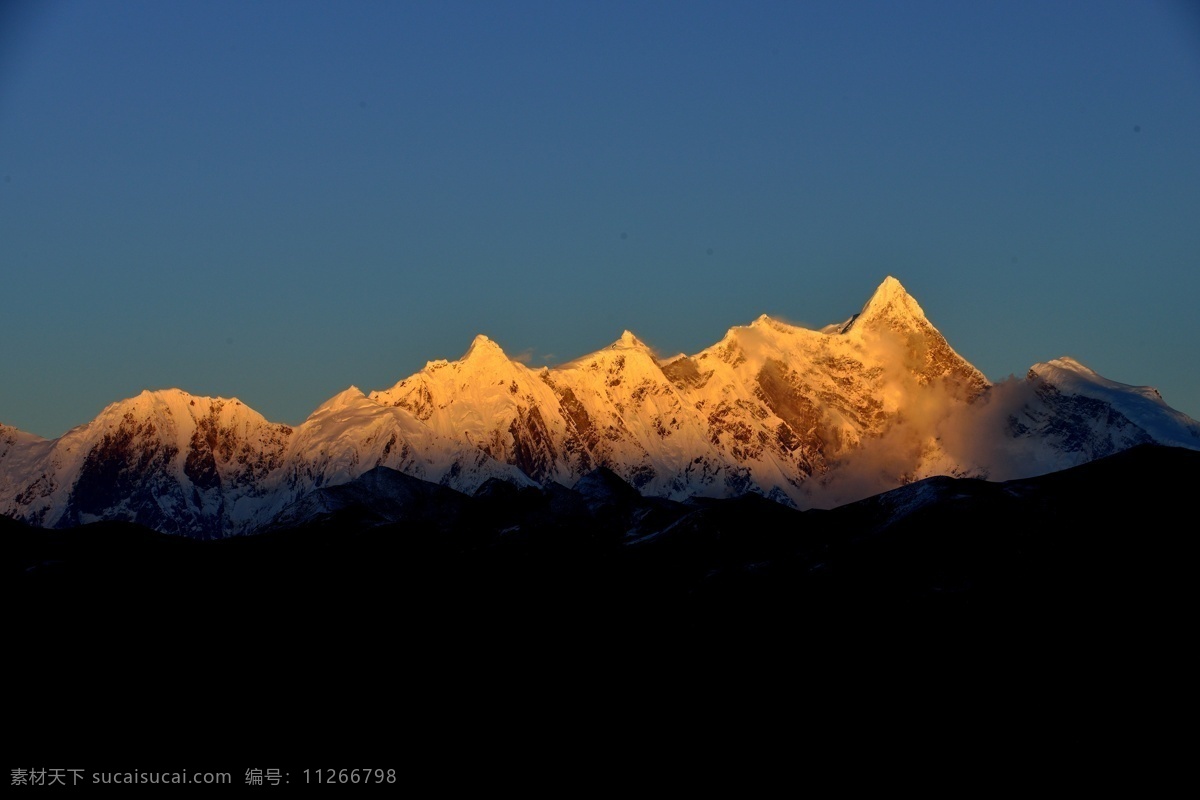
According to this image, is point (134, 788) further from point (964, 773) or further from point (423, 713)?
point (964, 773)

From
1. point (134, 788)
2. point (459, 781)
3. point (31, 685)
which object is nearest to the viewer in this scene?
point (134, 788)

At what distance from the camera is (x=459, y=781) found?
17512 cm

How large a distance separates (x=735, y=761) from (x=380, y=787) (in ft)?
120

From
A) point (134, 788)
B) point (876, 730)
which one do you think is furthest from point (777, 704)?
point (134, 788)

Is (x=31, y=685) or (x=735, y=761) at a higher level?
(x=31, y=685)

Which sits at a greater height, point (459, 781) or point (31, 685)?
point (31, 685)

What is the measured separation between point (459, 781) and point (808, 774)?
34.5 meters

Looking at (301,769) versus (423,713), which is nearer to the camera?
(301,769)

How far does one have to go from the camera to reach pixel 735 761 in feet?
594

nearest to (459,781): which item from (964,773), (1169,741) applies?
(964,773)

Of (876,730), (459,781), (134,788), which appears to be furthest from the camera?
(876,730)

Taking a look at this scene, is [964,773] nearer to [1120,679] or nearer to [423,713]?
[1120,679]

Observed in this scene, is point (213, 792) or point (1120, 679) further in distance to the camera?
point (1120, 679)

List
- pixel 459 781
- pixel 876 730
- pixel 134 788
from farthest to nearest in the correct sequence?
pixel 876 730 < pixel 459 781 < pixel 134 788
